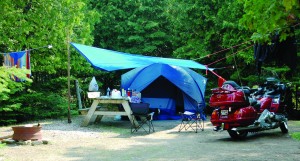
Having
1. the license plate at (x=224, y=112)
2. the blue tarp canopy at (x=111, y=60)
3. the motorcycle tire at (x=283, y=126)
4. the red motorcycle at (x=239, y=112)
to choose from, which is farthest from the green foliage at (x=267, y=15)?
the blue tarp canopy at (x=111, y=60)

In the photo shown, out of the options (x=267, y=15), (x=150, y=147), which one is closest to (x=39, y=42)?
(x=150, y=147)

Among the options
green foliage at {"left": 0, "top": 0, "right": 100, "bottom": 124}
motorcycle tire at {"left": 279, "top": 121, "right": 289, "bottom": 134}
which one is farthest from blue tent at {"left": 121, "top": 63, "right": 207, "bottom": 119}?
motorcycle tire at {"left": 279, "top": 121, "right": 289, "bottom": 134}

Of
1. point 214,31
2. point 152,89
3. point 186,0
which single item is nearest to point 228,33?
point 214,31

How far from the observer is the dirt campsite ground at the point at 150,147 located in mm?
5464

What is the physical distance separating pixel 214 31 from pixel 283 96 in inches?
256

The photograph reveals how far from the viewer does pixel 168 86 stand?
12242 millimetres

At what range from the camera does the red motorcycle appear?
688 cm

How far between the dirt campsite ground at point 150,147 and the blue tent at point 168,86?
7.56 feet

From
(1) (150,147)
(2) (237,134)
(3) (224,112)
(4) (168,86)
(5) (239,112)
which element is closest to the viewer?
(1) (150,147)

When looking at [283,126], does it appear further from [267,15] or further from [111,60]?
[267,15]

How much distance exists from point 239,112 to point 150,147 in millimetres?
1738

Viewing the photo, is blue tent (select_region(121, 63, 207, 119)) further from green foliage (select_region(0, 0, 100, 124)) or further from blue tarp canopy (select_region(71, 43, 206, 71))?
green foliage (select_region(0, 0, 100, 124))

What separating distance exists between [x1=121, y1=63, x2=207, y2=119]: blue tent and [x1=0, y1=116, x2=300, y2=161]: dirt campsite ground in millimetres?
2303

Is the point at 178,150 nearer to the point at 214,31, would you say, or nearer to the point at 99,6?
the point at 214,31
